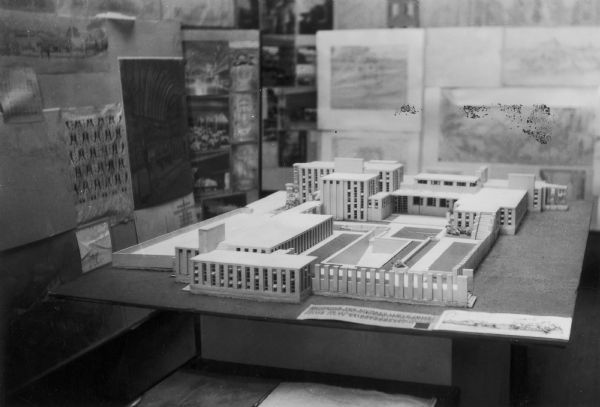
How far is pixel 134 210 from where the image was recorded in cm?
704

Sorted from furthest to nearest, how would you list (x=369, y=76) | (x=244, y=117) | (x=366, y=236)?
1. (x=244, y=117)
2. (x=369, y=76)
3. (x=366, y=236)

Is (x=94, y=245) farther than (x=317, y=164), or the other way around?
(x=317, y=164)

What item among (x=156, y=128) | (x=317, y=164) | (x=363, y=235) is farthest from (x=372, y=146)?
(x=156, y=128)

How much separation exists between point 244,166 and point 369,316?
12.2 ft

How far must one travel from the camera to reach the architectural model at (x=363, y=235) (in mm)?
5312

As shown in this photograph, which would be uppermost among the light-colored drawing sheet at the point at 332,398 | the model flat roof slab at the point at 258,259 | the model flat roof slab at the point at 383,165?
the model flat roof slab at the point at 383,165

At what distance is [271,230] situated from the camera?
633 cm

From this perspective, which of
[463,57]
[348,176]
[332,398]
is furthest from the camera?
[463,57]

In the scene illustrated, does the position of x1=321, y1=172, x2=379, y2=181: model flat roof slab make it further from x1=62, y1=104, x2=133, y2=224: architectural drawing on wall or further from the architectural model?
x1=62, y1=104, x2=133, y2=224: architectural drawing on wall

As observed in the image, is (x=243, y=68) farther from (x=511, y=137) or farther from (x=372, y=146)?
(x=511, y=137)

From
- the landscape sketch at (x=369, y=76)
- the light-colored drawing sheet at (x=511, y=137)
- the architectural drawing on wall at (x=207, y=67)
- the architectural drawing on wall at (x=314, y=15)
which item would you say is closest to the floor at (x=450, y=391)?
the light-colored drawing sheet at (x=511, y=137)

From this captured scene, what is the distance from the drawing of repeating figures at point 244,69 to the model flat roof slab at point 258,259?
3091 mm

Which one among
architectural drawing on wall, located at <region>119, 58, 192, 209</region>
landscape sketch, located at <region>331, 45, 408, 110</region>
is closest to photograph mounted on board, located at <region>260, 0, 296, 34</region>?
landscape sketch, located at <region>331, 45, 408, 110</region>

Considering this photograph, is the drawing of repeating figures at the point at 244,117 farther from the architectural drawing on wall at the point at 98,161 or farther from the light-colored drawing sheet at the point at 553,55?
the light-colored drawing sheet at the point at 553,55
